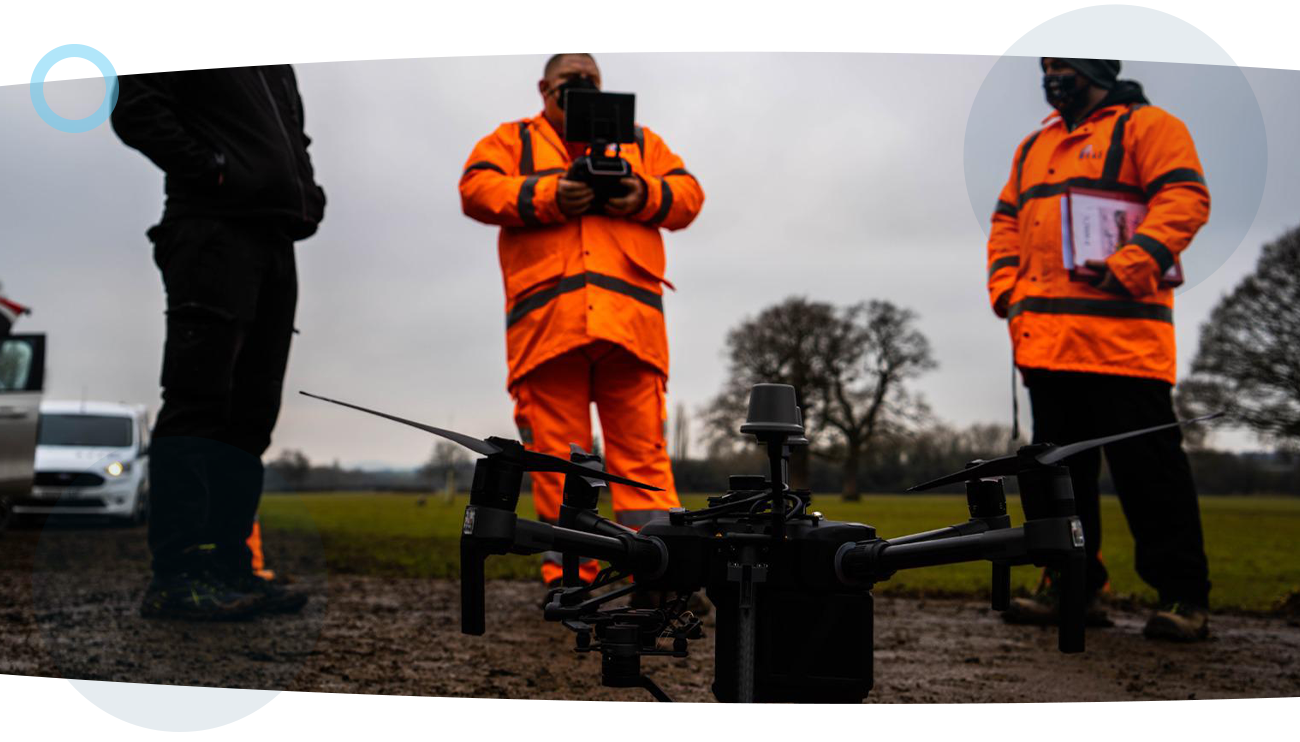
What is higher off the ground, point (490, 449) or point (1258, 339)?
point (1258, 339)

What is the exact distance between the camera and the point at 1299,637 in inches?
125

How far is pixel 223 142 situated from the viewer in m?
3.05

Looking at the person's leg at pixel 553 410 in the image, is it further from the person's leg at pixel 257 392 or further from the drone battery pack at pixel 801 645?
the drone battery pack at pixel 801 645

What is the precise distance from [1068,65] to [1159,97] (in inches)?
14.1

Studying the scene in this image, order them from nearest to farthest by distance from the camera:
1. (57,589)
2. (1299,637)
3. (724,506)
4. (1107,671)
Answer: (724,506) → (1107,671) → (1299,637) → (57,589)

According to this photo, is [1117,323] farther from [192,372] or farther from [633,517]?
[192,372]

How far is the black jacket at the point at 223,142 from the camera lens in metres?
2.83

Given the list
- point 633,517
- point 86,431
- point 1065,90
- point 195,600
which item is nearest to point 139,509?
point 86,431

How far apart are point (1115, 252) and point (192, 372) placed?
9.81ft

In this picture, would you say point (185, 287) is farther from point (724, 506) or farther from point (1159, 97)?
point (1159, 97)

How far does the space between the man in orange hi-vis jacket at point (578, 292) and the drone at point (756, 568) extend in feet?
5.30

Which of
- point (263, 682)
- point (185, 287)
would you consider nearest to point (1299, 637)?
point (263, 682)

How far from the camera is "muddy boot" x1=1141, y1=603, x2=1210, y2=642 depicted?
301cm

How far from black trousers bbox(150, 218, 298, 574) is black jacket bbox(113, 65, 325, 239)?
0.08 meters
